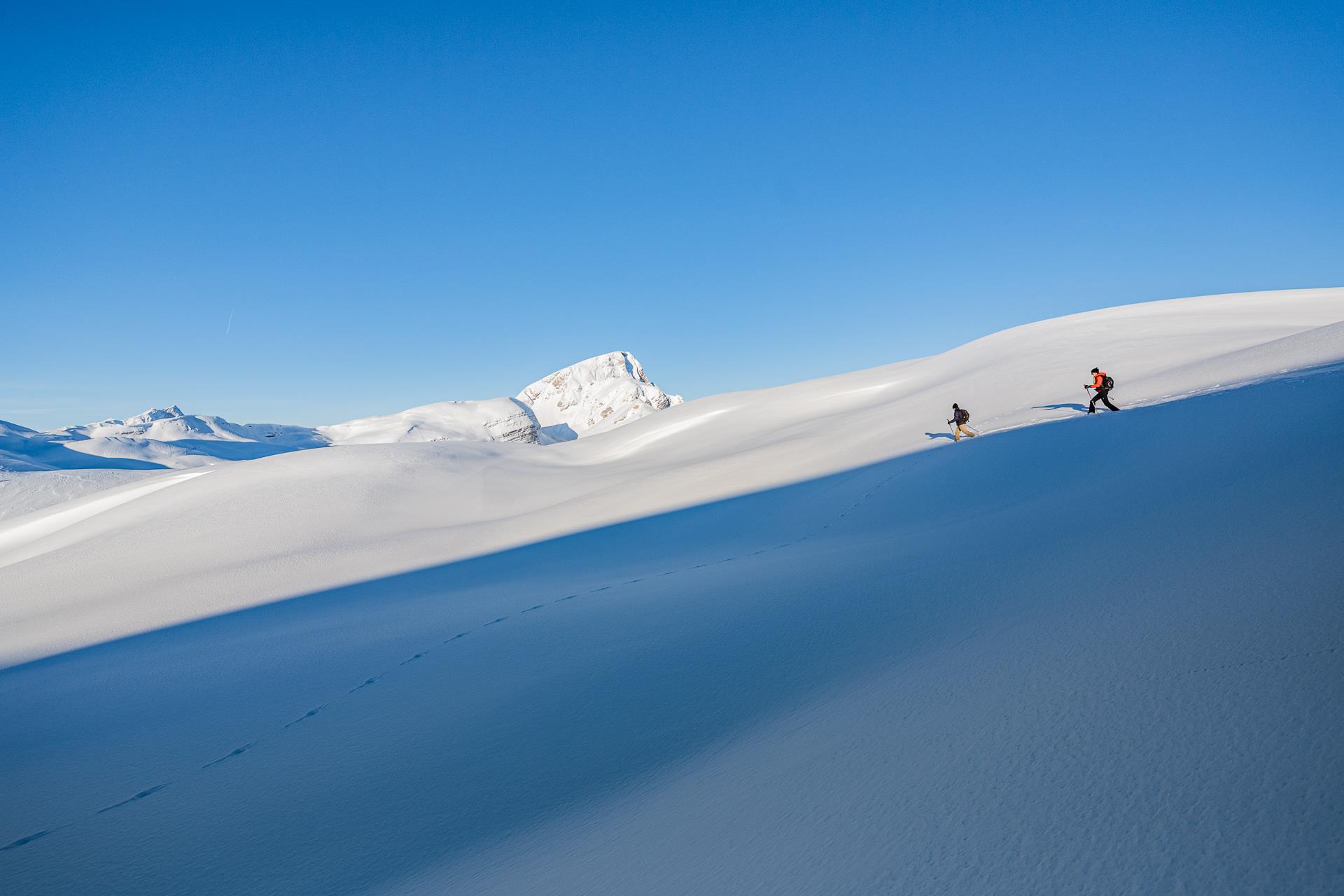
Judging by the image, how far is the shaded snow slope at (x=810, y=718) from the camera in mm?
2021

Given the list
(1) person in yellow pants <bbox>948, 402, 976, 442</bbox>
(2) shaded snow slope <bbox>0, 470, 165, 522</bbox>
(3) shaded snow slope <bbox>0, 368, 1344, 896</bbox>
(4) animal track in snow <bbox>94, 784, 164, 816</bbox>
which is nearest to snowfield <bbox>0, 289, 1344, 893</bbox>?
(3) shaded snow slope <bbox>0, 368, 1344, 896</bbox>

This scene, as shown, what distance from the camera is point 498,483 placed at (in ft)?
62.8

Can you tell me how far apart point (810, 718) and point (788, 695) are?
0.44 metres

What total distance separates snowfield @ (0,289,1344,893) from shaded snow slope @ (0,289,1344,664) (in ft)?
0.78

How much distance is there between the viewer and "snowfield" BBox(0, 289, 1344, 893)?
2.08 m

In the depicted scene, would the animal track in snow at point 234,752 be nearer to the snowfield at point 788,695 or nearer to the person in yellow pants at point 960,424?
the snowfield at point 788,695

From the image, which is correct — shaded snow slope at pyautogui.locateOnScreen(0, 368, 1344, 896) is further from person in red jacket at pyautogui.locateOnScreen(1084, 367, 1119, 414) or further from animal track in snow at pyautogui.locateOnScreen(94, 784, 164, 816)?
person in red jacket at pyautogui.locateOnScreen(1084, 367, 1119, 414)

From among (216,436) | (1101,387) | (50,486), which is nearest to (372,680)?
(1101,387)

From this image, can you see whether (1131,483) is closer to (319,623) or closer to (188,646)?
(319,623)

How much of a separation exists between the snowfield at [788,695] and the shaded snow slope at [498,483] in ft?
0.78

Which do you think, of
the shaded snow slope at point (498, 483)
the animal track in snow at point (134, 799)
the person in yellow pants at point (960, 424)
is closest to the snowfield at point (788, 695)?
the animal track in snow at point (134, 799)

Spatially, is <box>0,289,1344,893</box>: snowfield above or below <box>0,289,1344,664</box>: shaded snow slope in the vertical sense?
below

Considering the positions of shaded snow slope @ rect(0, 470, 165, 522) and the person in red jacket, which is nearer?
the person in red jacket

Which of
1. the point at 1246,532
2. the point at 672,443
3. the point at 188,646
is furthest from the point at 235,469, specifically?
the point at 1246,532
